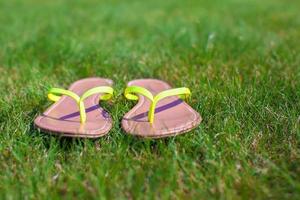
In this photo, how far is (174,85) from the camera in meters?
2.23

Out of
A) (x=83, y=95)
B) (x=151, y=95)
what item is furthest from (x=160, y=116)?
(x=83, y=95)

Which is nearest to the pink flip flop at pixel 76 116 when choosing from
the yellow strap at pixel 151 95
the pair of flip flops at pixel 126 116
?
the pair of flip flops at pixel 126 116

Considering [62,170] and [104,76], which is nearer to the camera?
[62,170]

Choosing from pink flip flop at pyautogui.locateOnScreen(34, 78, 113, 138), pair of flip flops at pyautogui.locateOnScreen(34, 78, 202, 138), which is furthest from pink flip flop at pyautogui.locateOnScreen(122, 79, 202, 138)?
pink flip flop at pyautogui.locateOnScreen(34, 78, 113, 138)

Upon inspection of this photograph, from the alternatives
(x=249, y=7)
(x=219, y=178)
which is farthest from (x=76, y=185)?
(x=249, y=7)

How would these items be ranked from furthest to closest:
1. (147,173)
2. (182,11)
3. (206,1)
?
(206,1) < (182,11) < (147,173)

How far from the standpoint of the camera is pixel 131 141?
165 centimetres

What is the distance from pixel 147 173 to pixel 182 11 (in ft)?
8.18

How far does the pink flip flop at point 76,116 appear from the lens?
1.62 meters

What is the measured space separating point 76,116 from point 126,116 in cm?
21

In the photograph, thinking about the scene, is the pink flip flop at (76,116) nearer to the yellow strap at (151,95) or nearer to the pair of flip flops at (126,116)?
the pair of flip flops at (126,116)

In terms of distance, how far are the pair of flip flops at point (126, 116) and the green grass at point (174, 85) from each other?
46mm

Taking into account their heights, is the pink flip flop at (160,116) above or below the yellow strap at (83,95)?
below

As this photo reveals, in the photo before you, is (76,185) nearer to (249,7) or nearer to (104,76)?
(104,76)
